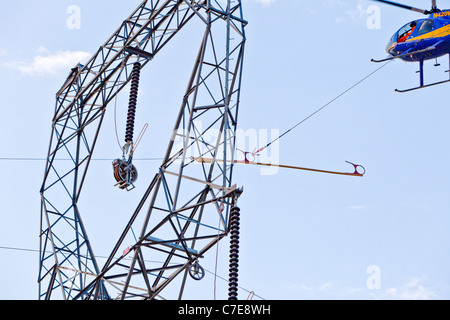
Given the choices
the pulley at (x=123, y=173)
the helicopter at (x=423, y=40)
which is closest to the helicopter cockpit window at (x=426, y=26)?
the helicopter at (x=423, y=40)

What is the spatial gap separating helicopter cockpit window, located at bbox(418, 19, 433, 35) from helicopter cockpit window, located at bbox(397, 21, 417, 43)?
497mm

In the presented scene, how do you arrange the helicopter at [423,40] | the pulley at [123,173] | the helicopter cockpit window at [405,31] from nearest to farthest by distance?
the pulley at [123,173], the helicopter at [423,40], the helicopter cockpit window at [405,31]

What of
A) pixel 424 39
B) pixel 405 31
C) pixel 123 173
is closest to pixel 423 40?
pixel 424 39

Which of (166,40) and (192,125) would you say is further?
(166,40)

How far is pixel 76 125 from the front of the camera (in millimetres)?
26938

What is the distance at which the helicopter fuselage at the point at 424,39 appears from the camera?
28.6m

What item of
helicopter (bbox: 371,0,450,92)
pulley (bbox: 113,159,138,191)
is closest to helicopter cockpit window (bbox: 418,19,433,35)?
helicopter (bbox: 371,0,450,92)

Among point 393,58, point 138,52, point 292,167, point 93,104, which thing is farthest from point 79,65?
point 393,58

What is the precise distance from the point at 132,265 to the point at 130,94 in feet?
19.1

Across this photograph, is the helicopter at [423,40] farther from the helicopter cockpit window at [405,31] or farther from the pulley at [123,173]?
the pulley at [123,173]

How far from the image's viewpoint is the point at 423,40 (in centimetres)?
2912

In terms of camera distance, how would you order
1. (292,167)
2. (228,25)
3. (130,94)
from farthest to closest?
(292,167), (130,94), (228,25)
